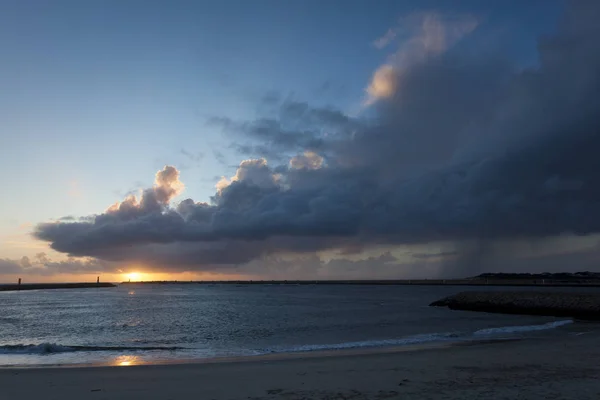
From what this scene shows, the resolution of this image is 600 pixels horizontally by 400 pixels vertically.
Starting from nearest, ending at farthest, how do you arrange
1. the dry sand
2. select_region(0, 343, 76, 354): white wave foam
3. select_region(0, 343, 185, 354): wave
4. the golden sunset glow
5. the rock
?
the dry sand < the golden sunset glow < select_region(0, 343, 76, 354): white wave foam < select_region(0, 343, 185, 354): wave < the rock

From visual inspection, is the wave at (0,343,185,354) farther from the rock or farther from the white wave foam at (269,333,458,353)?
the rock

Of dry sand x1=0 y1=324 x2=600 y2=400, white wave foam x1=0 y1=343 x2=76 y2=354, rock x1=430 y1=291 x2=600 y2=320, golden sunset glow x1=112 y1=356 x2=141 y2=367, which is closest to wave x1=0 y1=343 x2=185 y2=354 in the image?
white wave foam x1=0 y1=343 x2=76 y2=354

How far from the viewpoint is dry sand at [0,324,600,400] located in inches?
508

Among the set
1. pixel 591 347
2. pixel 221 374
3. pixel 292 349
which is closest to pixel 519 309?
pixel 591 347

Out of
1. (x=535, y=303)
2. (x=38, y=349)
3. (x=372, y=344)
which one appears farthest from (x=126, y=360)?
(x=535, y=303)

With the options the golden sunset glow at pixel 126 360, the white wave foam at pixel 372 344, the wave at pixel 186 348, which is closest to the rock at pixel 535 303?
the white wave foam at pixel 372 344

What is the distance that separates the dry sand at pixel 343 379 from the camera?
12.9 m

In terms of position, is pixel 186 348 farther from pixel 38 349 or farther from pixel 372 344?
pixel 372 344

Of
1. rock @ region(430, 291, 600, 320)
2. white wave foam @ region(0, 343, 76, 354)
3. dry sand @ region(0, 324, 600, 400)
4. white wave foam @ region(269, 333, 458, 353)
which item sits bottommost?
rock @ region(430, 291, 600, 320)

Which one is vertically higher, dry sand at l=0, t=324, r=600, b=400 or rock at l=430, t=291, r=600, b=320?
dry sand at l=0, t=324, r=600, b=400

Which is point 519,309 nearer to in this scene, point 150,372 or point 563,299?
point 563,299

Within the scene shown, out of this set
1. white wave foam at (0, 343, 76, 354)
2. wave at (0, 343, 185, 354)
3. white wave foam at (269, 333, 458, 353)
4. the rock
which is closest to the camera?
white wave foam at (0, 343, 76, 354)

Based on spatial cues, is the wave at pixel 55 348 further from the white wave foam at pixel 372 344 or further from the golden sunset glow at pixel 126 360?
the white wave foam at pixel 372 344

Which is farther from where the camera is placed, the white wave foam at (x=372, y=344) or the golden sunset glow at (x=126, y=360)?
the white wave foam at (x=372, y=344)
